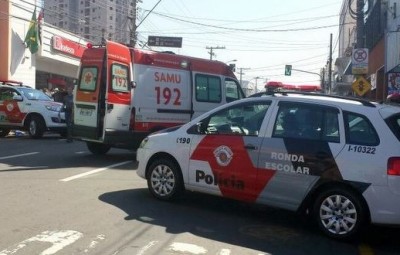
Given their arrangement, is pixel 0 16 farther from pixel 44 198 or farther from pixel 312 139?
pixel 312 139

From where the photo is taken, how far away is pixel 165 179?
803cm

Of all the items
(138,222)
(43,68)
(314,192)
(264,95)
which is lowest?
(138,222)

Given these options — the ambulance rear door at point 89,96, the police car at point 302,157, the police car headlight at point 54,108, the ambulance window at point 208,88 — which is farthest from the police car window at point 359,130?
the police car headlight at point 54,108

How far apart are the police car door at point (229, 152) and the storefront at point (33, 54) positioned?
22498mm

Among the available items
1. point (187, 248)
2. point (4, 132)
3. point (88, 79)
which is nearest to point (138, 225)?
point (187, 248)

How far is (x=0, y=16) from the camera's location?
2761 centimetres

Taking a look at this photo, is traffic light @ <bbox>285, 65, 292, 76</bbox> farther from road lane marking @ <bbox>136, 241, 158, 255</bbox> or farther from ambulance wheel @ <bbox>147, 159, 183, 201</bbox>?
road lane marking @ <bbox>136, 241, 158, 255</bbox>

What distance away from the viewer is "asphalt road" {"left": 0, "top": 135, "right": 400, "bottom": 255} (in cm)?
580

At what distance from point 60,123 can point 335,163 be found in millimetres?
13655

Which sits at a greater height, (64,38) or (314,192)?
(64,38)

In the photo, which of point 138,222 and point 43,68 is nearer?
point 138,222

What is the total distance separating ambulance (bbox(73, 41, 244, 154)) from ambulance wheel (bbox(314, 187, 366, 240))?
6.67 meters

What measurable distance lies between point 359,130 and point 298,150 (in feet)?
2.52

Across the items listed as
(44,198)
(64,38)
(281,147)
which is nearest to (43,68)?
(64,38)
